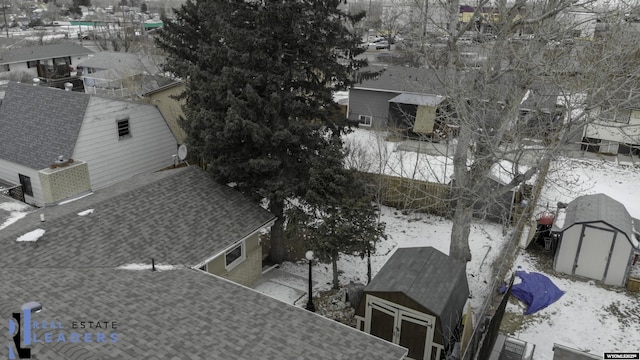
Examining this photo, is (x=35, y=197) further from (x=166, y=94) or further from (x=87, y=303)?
(x=87, y=303)

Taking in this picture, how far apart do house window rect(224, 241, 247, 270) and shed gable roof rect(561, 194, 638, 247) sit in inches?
446

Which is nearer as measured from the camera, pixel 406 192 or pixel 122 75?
pixel 406 192

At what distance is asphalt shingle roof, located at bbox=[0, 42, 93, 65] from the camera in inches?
1862

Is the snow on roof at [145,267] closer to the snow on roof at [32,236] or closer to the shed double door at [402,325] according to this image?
the snow on roof at [32,236]

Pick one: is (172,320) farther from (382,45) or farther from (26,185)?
(382,45)

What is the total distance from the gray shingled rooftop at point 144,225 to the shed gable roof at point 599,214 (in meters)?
10.9

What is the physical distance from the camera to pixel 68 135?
A: 18.8 m

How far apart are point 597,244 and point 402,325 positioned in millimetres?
8813

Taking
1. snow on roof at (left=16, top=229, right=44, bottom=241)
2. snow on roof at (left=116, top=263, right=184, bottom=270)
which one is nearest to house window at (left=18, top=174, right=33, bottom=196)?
snow on roof at (left=16, top=229, right=44, bottom=241)

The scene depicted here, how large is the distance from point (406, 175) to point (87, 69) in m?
36.1

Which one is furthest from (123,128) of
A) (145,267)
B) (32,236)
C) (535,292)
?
(535,292)

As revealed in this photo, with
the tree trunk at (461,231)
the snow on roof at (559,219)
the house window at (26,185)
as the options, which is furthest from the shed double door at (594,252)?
the house window at (26,185)

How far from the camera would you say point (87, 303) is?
8789mm

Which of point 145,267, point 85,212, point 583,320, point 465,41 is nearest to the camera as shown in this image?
point 145,267
